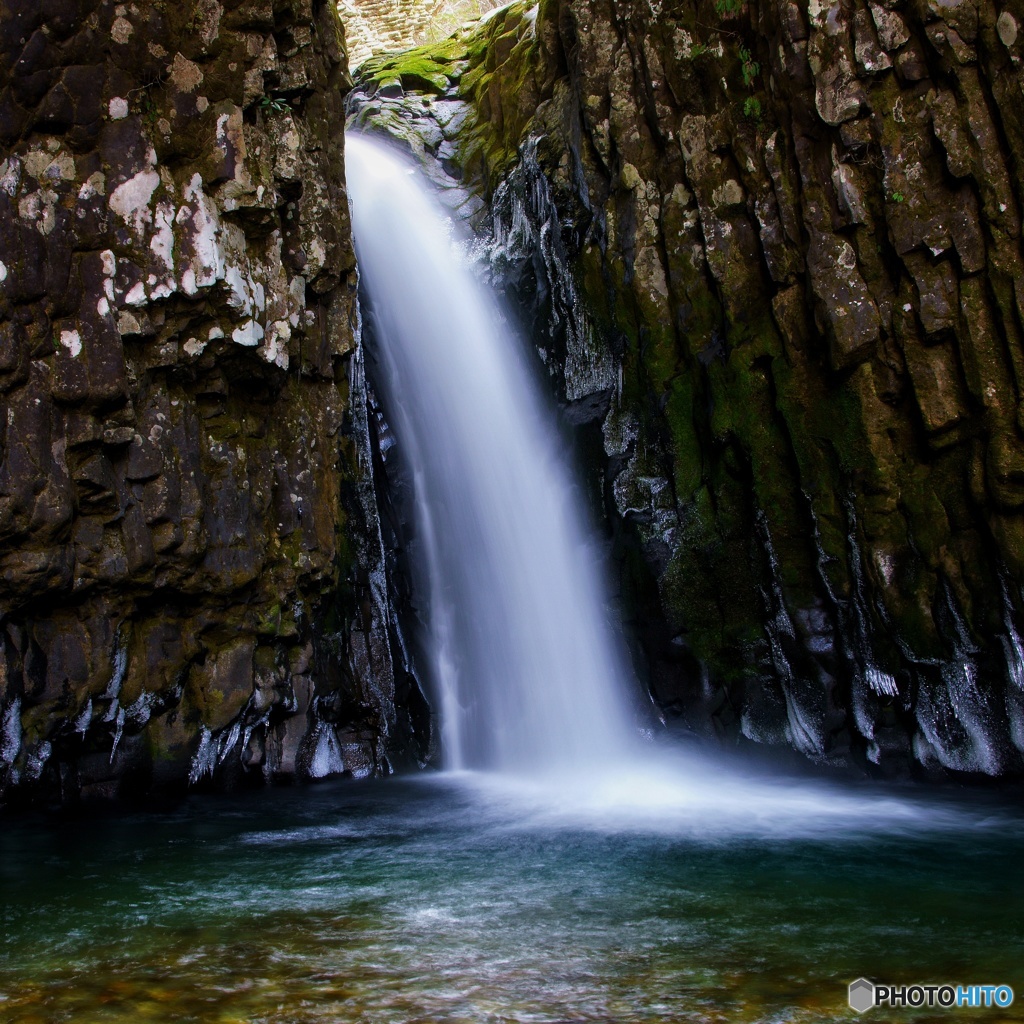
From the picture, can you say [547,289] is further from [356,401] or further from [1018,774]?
[1018,774]

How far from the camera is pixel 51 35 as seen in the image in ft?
30.6

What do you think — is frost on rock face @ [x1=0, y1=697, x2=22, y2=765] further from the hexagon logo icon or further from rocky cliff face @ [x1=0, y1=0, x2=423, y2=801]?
the hexagon logo icon

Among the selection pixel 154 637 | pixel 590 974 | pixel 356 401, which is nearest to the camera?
pixel 590 974

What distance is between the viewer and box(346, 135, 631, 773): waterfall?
38.9ft

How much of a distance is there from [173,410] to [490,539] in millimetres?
4870

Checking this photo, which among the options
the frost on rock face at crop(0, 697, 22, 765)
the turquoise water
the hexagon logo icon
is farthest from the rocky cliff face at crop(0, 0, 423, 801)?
the hexagon logo icon

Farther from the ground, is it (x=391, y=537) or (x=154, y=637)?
(x=391, y=537)

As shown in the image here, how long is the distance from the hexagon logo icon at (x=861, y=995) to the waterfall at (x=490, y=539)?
24.2ft

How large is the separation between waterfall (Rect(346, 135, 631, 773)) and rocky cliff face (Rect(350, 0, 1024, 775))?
0.77m

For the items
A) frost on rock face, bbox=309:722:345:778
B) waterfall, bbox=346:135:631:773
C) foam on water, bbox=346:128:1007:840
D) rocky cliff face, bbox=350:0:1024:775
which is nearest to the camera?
rocky cliff face, bbox=350:0:1024:775

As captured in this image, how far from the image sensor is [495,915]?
5.38m

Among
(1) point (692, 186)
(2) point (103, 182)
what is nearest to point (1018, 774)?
(1) point (692, 186)

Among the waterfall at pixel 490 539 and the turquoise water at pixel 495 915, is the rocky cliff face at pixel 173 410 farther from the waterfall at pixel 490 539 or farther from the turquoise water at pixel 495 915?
the turquoise water at pixel 495 915

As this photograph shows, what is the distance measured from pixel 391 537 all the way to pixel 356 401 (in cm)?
203
